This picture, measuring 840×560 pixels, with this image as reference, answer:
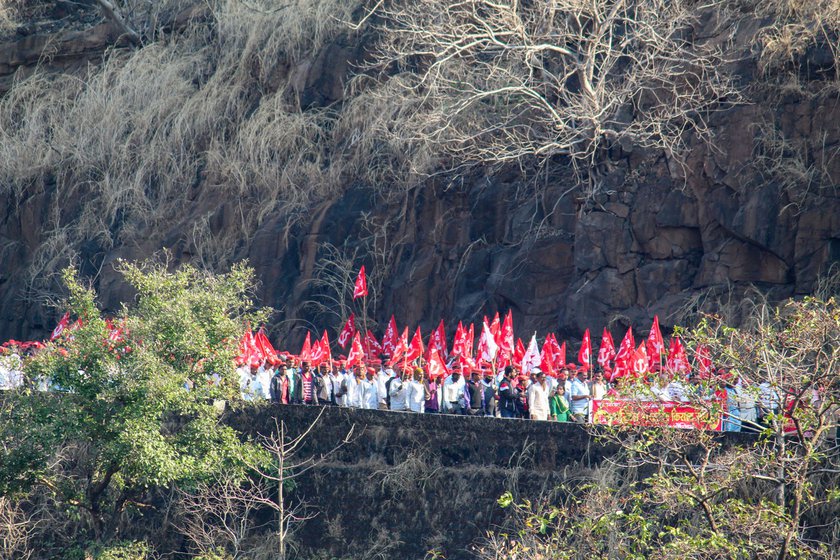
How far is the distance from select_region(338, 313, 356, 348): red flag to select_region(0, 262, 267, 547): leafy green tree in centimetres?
446

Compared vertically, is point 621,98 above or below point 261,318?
above

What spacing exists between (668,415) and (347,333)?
10.8 metres

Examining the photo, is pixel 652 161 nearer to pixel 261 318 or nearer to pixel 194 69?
pixel 261 318

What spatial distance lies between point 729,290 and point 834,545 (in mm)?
7386

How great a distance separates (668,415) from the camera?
44.0 ft

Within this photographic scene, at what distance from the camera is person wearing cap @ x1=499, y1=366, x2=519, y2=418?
1902 centimetres

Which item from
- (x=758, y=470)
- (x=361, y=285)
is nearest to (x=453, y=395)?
(x=361, y=285)

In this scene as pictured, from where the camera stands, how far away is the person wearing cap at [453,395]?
19594 mm

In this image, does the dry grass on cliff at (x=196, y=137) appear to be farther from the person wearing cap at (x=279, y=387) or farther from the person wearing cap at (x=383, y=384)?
the person wearing cap at (x=383, y=384)

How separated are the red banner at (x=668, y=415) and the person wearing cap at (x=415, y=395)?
18.8 feet

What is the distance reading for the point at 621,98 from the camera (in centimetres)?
2283

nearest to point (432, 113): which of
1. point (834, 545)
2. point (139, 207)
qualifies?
point (139, 207)

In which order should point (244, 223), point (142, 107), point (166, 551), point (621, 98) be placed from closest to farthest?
point (166, 551) → point (621, 98) → point (244, 223) → point (142, 107)

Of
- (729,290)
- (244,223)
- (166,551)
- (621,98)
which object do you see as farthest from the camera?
(244,223)
